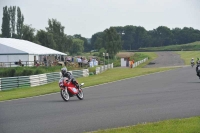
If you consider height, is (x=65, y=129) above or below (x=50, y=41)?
below

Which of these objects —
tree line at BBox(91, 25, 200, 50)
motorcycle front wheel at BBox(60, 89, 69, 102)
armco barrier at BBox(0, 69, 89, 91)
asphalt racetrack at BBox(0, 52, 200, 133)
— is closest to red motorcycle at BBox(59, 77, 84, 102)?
motorcycle front wheel at BBox(60, 89, 69, 102)

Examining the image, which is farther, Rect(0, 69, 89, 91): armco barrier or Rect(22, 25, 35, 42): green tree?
Rect(22, 25, 35, 42): green tree

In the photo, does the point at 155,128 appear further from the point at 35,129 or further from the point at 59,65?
the point at 59,65

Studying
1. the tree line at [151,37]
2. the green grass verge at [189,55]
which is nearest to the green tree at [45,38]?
the green grass verge at [189,55]

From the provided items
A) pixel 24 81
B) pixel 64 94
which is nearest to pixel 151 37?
pixel 64 94

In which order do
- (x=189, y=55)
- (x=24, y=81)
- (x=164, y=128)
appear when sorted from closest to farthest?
1. (x=164, y=128)
2. (x=24, y=81)
3. (x=189, y=55)

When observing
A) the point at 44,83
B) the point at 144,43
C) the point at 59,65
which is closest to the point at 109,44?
the point at 59,65

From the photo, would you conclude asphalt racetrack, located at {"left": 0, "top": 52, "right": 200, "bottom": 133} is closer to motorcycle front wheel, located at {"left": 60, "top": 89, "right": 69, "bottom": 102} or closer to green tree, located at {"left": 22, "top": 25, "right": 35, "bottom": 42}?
motorcycle front wheel, located at {"left": 60, "top": 89, "right": 69, "bottom": 102}

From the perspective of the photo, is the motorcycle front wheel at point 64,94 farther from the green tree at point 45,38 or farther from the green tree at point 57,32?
the green tree at point 45,38

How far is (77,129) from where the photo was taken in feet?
33.1

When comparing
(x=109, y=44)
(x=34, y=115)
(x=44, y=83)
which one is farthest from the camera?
(x=109, y=44)

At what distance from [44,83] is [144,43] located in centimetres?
2006

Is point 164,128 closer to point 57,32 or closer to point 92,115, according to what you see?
point 92,115

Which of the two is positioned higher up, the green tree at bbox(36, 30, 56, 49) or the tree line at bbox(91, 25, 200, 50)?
the green tree at bbox(36, 30, 56, 49)
